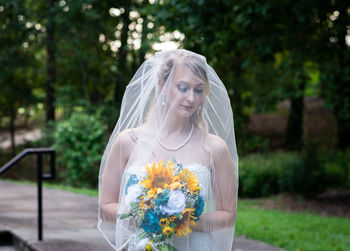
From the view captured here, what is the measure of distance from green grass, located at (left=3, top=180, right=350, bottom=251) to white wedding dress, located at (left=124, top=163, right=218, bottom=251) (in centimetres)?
312

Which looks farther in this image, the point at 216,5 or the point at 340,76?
the point at 340,76

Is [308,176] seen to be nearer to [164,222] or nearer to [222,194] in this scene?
[222,194]

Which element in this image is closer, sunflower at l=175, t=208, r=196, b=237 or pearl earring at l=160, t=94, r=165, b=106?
sunflower at l=175, t=208, r=196, b=237

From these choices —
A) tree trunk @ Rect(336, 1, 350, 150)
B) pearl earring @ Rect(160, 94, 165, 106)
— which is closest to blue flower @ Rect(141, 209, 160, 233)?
pearl earring @ Rect(160, 94, 165, 106)

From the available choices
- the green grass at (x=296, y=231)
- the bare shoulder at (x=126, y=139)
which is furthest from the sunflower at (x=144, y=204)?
the green grass at (x=296, y=231)

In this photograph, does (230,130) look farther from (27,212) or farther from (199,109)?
(27,212)

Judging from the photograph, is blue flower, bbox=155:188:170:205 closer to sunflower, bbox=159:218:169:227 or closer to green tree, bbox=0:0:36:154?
sunflower, bbox=159:218:169:227

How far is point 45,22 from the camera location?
1647cm

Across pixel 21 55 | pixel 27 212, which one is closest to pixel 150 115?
pixel 27 212

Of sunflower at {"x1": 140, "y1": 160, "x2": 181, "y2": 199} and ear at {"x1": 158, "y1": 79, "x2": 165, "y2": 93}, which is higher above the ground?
ear at {"x1": 158, "y1": 79, "x2": 165, "y2": 93}

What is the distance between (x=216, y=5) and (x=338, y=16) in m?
2.39

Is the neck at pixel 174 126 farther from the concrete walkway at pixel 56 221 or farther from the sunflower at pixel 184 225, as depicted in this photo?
the concrete walkway at pixel 56 221

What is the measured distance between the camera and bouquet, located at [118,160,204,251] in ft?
7.45

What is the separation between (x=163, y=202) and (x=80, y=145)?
1012 centimetres
